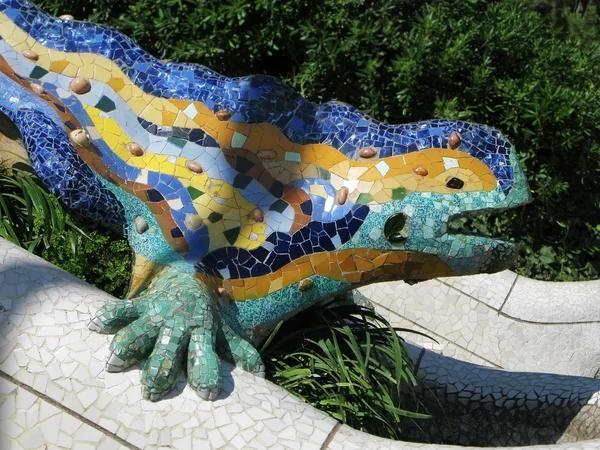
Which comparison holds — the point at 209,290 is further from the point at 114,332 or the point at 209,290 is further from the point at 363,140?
the point at 363,140

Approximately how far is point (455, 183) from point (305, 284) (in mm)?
655

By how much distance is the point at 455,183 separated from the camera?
3107 mm

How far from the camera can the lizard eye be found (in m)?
3.10

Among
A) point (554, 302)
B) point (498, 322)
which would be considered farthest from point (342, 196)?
point (554, 302)

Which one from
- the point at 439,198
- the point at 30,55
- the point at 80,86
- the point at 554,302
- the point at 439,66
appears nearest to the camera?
the point at 439,198

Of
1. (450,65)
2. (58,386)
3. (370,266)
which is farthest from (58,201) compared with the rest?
(450,65)

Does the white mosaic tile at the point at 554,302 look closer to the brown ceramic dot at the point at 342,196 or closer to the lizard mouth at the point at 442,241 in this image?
the lizard mouth at the point at 442,241

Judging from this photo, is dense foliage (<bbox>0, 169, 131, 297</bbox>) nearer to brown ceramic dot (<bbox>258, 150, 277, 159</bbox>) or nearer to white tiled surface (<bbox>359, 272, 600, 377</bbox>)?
brown ceramic dot (<bbox>258, 150, 277, 159</bbox>)

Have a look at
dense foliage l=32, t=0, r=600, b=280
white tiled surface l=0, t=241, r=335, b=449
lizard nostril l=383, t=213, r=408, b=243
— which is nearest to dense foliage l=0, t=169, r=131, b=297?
white tiled surface l=0, t=241, r=335, b=449

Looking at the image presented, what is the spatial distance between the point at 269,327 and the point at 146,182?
0.72 m

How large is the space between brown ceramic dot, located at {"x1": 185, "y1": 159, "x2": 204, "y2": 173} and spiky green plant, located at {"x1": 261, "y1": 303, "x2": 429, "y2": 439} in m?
0.67

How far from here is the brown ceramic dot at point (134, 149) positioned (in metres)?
3.30

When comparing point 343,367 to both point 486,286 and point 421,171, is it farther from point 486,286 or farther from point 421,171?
point 486,286

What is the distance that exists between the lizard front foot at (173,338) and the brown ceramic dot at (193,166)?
402 mm
